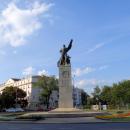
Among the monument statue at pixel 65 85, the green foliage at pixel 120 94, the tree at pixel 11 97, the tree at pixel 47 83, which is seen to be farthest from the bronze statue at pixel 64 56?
the tree at pixel 11 97

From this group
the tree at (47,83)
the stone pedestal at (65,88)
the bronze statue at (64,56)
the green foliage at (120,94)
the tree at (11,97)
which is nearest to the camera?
the stone pedestal at (65,88)

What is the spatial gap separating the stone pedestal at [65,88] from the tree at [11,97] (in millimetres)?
68360

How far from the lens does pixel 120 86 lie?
105500 mm

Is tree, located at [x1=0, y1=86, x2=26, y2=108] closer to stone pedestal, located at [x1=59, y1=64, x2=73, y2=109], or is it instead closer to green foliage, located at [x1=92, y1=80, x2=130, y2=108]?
green foliage, located at [x1=92, y1=80, x2=130, y2=108]

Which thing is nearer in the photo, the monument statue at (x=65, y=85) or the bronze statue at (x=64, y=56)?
the monument statue at (x=65, y=85)

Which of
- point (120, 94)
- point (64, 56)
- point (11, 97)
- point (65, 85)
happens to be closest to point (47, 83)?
point (11, 97)

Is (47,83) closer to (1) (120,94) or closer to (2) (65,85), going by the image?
(1) (120,94)

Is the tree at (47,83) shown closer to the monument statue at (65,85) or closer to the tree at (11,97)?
the tree at (11,97)

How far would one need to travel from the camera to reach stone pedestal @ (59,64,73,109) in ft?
144

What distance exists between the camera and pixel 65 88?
146 feet

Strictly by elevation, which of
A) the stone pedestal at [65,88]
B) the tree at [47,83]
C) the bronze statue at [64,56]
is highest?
the tree at [47,83]

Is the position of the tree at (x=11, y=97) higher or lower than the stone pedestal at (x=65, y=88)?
higher

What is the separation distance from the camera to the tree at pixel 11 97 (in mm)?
110562

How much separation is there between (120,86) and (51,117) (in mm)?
71545
